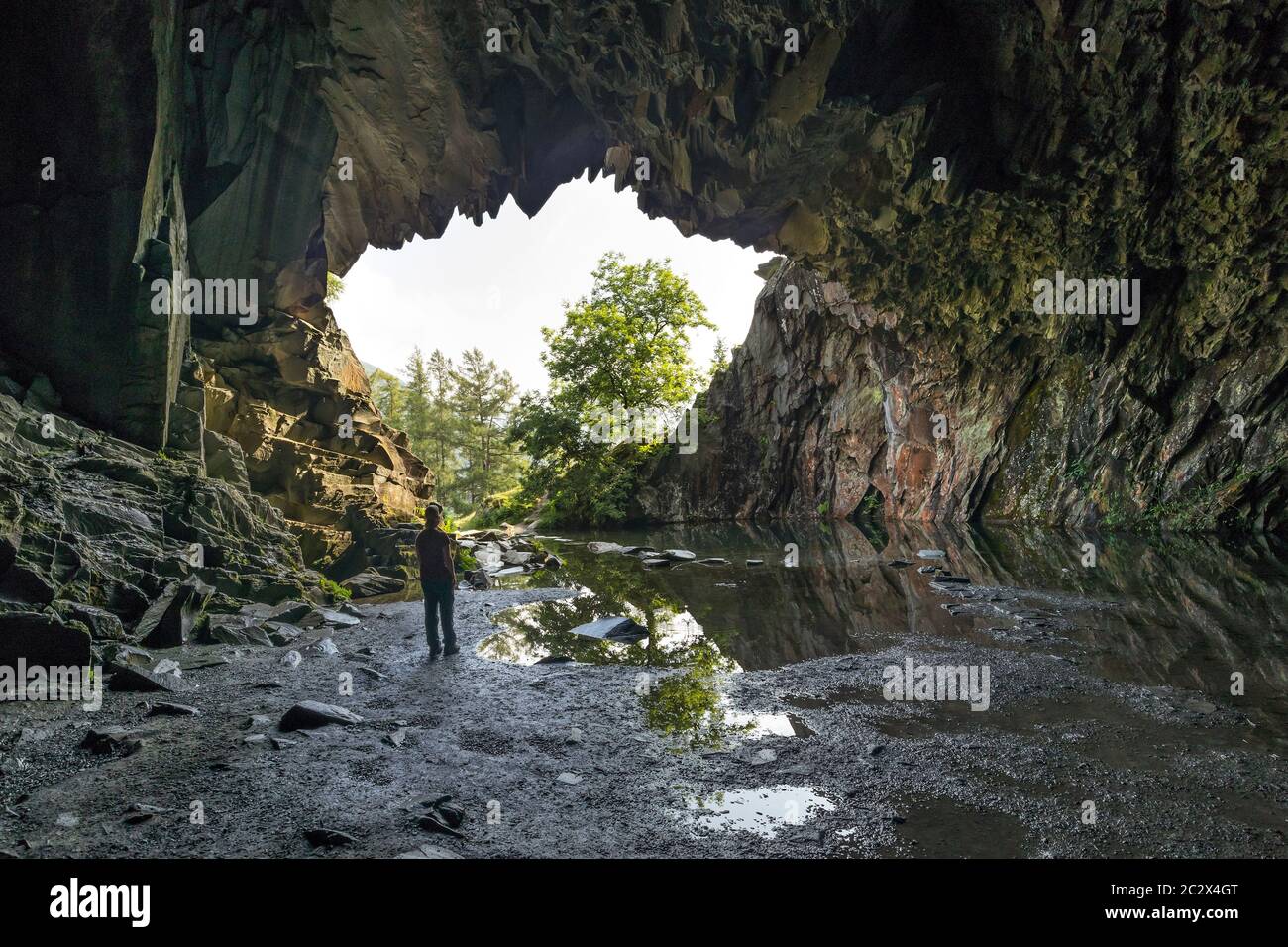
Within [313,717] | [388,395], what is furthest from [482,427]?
[313,717]

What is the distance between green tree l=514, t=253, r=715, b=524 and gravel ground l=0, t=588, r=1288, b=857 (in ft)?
89.2

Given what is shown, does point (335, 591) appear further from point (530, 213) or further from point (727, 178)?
point (727, 178)

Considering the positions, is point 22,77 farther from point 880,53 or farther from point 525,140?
point 880,53

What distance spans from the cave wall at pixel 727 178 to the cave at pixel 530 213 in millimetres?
73

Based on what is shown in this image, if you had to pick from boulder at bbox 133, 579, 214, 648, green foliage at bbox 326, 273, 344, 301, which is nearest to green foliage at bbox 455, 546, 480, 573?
boulder at bbox 133, 579, 214, 648

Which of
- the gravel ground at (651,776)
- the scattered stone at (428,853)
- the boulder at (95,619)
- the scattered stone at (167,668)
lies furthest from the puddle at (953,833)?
the boulder at (95,619)

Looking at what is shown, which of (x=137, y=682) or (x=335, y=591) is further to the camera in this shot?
(x=335, y=591)

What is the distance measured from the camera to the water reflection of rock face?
614 cm

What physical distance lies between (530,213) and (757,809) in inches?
781

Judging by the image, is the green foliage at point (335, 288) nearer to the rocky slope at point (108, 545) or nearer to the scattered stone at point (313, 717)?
the rocky slope at point (108, 545)

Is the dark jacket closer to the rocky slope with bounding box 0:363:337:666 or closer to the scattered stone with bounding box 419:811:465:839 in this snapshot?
the rocky slope with bounding box 0:363:337:666

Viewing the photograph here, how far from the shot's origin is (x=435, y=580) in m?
7.39

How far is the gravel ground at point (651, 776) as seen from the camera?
3.02 meters
